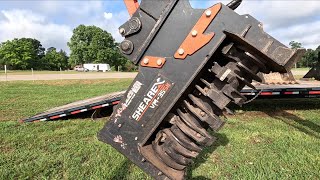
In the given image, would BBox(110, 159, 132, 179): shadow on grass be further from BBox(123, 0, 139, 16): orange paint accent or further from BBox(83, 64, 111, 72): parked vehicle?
BBox(83, 64, 111, 72): parked vehicle

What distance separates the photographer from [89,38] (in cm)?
8325

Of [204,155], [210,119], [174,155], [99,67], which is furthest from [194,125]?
[99,67]

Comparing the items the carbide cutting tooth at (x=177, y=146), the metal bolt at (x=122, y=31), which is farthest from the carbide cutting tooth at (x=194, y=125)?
the metal bolt at (x=122, y=31)

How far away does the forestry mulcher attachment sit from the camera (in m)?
2.08

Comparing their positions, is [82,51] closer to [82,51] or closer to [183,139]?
[82,51]

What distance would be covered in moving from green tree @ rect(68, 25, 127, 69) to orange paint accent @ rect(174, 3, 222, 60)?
7839 centimetres

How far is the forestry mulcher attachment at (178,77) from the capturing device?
2.08 meters

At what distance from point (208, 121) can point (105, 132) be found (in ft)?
2.56

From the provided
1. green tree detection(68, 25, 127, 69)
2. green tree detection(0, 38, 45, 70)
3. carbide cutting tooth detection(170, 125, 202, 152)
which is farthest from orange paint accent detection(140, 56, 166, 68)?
green tree detection(0, 38, 45, 70)

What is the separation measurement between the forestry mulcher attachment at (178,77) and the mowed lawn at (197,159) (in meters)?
1.74

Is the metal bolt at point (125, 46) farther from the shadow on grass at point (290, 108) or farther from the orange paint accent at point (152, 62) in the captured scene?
the shadow on grass at point (290, 108)

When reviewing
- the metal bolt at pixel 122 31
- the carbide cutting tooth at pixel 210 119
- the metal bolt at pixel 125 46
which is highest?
the metal bolt at pixel 122 31

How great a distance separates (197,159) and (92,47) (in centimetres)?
7880

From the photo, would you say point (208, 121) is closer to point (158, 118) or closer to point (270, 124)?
point (158, 118)
